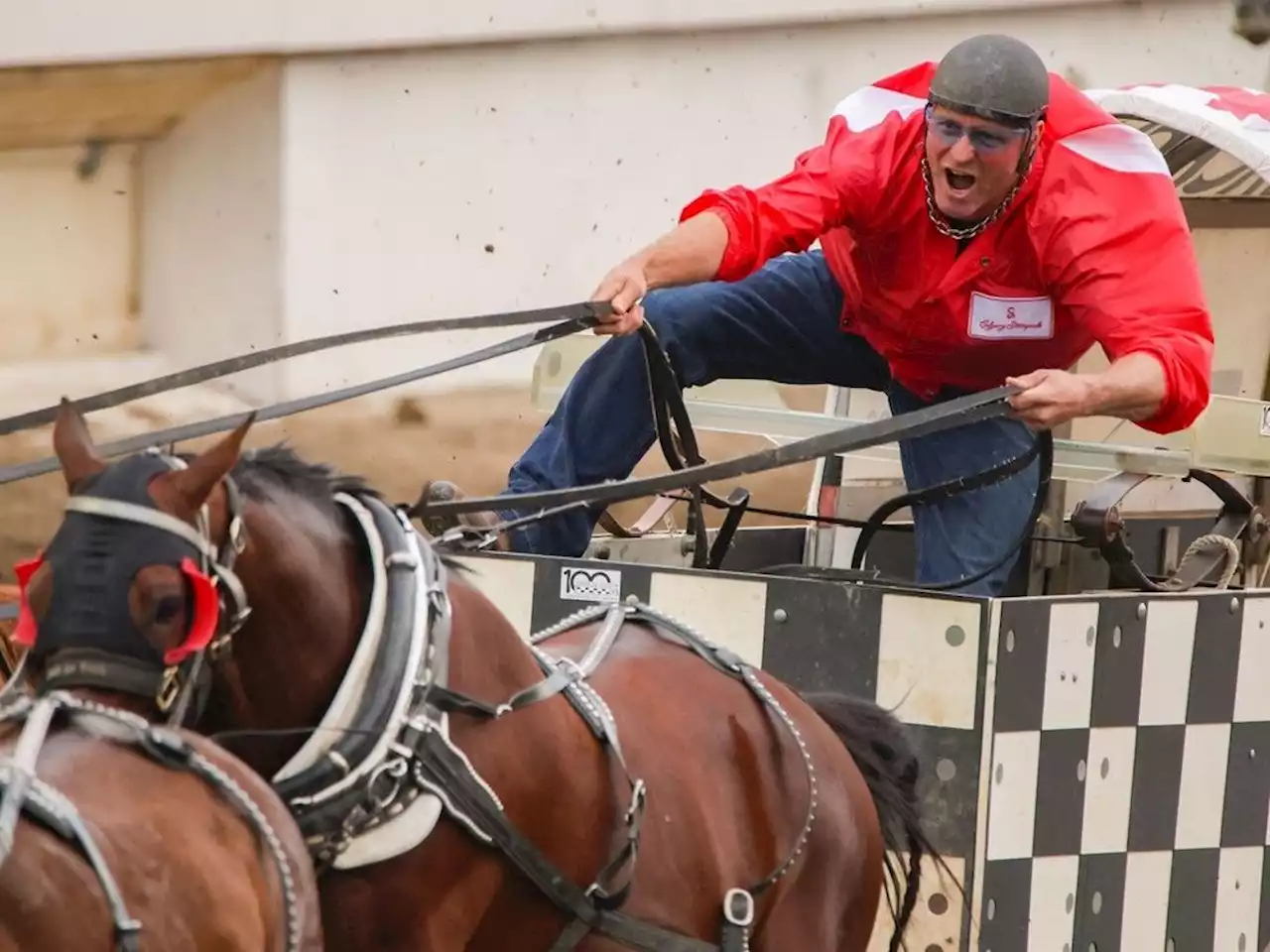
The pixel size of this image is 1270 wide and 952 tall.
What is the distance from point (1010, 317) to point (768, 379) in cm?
55

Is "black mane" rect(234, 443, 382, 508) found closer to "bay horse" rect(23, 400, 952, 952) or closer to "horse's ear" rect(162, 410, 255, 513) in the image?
"bay horse" rect(23, 400, 952, 952)

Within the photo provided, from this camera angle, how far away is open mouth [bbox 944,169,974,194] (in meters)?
3.31

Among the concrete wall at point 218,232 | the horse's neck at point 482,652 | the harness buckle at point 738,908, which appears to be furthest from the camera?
the concrete wall at point 218,232

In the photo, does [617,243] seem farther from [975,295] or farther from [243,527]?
[243,527]

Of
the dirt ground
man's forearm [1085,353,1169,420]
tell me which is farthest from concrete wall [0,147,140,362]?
man's forearm [1085,353,1169,420]

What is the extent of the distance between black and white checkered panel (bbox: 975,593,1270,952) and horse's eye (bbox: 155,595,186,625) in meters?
1.55

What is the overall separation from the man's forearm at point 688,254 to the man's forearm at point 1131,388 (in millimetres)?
569

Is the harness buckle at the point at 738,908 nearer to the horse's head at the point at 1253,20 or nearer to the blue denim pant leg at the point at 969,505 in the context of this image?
the blue denim pant leg at the point at 969,505

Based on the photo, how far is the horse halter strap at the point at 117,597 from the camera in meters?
1.85

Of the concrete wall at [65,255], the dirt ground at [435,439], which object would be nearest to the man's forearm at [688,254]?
the dirt ground at [435,439]

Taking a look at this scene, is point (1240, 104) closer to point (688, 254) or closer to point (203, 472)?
point (688, 254)

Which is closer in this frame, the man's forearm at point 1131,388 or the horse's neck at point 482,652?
the horse's neck at point 482,652

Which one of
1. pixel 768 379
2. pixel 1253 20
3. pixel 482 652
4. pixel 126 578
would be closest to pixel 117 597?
pixel 126 578

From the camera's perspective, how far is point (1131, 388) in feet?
10.1
